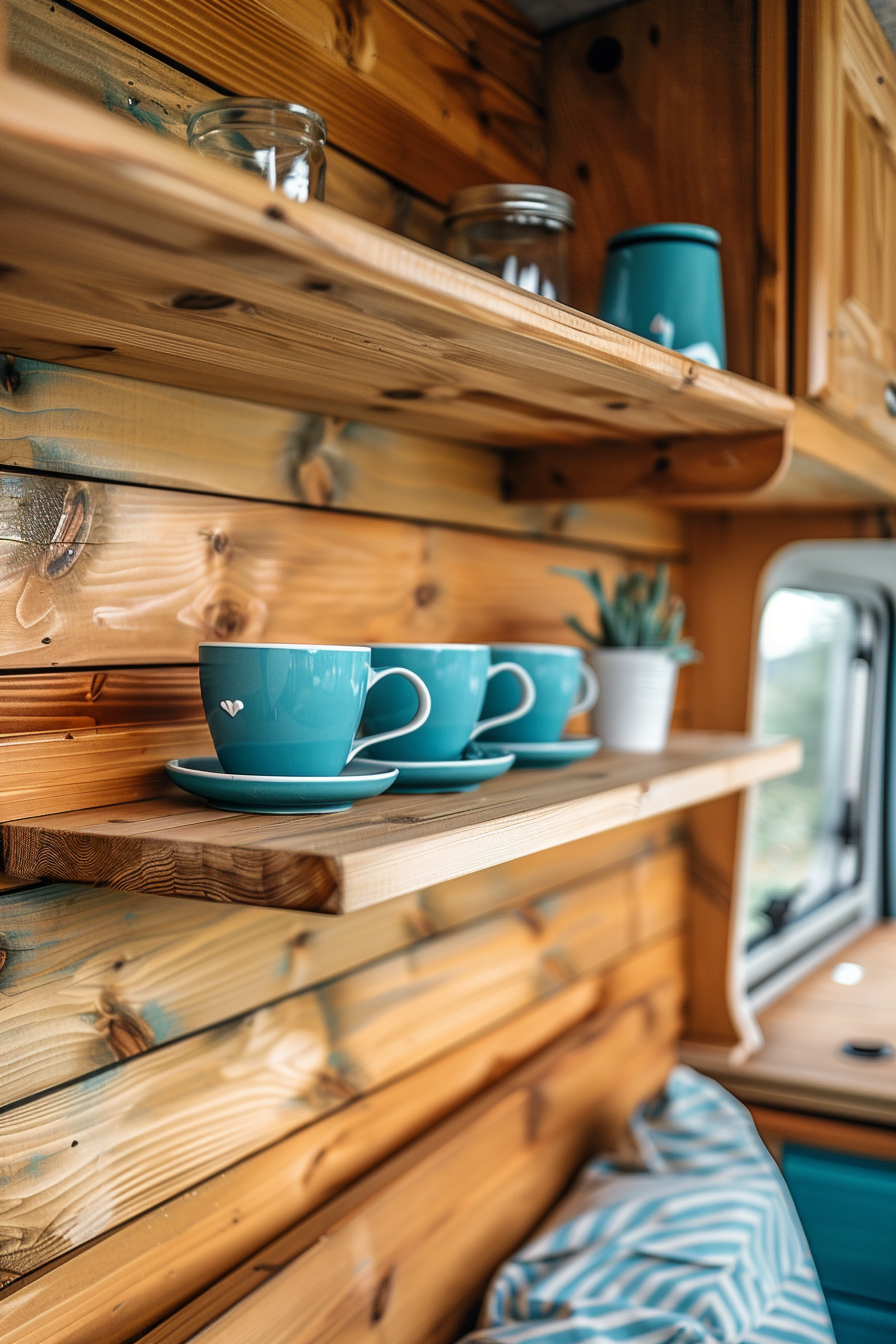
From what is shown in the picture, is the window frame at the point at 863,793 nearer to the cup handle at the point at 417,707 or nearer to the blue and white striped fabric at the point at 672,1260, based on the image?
the blue and white striped fabric at the point at 672,1260

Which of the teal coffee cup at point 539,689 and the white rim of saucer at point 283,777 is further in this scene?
the teal coffee cup at point 539,689

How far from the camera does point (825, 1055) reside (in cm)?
161

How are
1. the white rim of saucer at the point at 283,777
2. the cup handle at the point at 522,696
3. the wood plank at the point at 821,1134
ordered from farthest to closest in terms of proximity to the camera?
the wood plank at the point at 821,1134
the cup handle at the point at 522,696
the white rim of saucer at the point at 283,777

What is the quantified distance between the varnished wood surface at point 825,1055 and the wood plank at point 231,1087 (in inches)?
18.5

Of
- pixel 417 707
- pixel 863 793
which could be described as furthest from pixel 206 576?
pixel 863 793

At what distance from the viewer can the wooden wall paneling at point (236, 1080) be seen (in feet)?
2.40

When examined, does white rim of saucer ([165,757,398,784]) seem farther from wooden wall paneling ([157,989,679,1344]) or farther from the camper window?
the camper window

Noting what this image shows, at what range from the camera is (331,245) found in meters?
0.53

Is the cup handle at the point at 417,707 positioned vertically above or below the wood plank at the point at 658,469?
below

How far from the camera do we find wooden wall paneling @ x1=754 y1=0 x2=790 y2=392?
113 cm

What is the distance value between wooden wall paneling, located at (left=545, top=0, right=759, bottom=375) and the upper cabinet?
0.18 feet

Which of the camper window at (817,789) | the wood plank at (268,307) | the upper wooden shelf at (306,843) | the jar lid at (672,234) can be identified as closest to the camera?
the wood plank at (268,307)

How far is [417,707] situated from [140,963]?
271 millimetres

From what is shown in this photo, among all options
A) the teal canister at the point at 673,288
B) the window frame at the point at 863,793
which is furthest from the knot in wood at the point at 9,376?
the window frame at the point at 863,793
